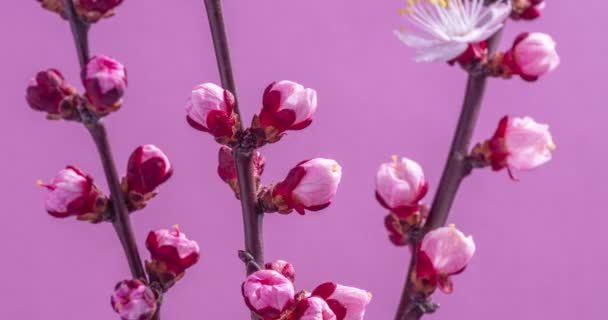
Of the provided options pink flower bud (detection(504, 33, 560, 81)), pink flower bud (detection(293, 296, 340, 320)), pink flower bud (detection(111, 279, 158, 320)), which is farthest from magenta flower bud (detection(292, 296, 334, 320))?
pink flower bud (detection(504, 33, 560, 81))

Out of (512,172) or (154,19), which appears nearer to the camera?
(512,172)

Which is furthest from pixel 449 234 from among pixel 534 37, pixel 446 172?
pixel 534 37

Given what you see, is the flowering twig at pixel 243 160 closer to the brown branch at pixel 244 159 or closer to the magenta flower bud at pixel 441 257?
the brown branch at pixel 244 159

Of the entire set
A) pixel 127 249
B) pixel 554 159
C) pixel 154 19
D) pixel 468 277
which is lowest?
pixel 468 277

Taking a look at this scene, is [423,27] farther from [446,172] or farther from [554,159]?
[554,159]

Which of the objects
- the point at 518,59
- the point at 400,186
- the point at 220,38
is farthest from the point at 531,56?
the point at 220,38

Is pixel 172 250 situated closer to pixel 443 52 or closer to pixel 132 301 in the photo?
pixel 132 301

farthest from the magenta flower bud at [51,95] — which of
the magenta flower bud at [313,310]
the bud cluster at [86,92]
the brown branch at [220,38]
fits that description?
the magenta flower bud at [313,310]
